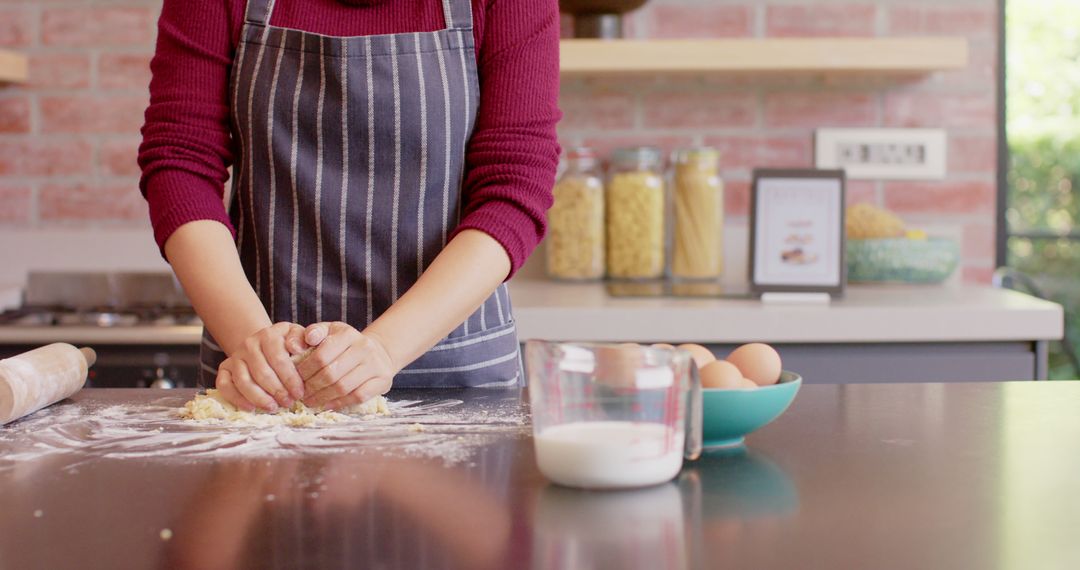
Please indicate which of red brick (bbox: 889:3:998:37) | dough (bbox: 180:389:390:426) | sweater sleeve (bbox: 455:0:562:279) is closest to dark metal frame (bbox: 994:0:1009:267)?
red brick (bbox: 889:3:998:37)

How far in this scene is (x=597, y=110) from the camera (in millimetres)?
2502

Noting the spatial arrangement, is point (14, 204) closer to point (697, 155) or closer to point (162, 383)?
point (162, 383)

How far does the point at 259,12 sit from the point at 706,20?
4.54ft

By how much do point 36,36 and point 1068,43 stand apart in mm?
2375

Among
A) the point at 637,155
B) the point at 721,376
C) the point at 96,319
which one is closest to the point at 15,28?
the point at 96,319

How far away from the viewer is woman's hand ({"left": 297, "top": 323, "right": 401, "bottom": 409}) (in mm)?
994

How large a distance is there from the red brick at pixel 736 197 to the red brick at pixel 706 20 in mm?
317

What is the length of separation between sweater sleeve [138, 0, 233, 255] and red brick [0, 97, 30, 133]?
140cm

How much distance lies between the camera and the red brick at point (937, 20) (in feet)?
8.10

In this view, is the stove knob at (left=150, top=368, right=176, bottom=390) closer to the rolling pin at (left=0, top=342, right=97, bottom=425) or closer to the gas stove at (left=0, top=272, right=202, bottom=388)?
the gas stove at (left=0, top=272, right=202, bottom=388)

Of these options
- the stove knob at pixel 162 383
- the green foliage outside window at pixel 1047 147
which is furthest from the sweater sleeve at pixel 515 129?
the green foliage outside window at pixel 1047 147

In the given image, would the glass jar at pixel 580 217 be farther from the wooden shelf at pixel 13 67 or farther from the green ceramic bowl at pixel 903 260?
the wooden shelf at pixel 13 67

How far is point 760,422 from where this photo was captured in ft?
2.81

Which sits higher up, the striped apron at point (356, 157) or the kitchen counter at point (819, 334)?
the striped apron at point (356, 157)
